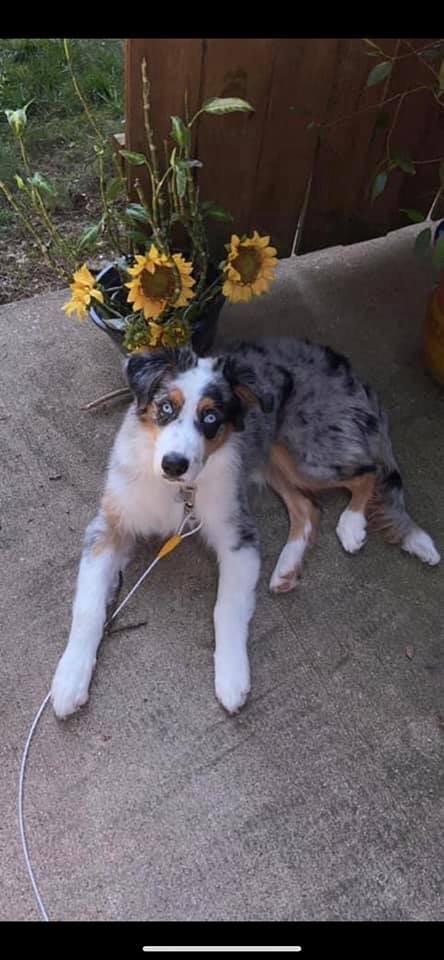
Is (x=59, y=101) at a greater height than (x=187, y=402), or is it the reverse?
(x=59, y=101)

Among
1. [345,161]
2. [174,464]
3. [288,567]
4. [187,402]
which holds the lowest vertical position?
[288,567]

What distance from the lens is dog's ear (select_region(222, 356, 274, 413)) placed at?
8.52 feet

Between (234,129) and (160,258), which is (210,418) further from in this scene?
(234,129)

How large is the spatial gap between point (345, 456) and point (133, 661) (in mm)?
1199

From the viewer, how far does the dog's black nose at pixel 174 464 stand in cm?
239

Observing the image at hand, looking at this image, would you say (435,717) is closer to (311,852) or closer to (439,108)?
(311,852)

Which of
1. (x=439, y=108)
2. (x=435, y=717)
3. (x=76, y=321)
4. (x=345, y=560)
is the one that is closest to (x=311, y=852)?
(x=435, y=717)

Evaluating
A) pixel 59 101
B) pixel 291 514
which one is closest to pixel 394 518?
pixel 291 514

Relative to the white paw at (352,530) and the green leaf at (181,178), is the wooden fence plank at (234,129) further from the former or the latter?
the white paw at (352,530)

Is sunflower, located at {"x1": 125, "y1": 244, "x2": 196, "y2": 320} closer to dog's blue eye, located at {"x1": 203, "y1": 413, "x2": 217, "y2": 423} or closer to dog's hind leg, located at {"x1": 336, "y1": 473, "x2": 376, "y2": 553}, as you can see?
dog's blue eye, located at {"x1": 203, "y1": 413, "x2": 217, "y2": 423}

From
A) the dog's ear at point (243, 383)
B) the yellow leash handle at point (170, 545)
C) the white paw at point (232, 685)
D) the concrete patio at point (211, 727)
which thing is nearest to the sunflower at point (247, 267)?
the dog's ear at point (243, 383)

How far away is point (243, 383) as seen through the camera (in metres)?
2.61

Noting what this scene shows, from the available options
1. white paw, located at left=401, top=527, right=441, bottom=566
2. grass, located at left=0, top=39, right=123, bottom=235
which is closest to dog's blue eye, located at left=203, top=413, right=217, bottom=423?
white paw, located at left=401, top=527, right=441, bottom=566

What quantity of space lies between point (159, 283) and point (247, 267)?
1.17 ft
